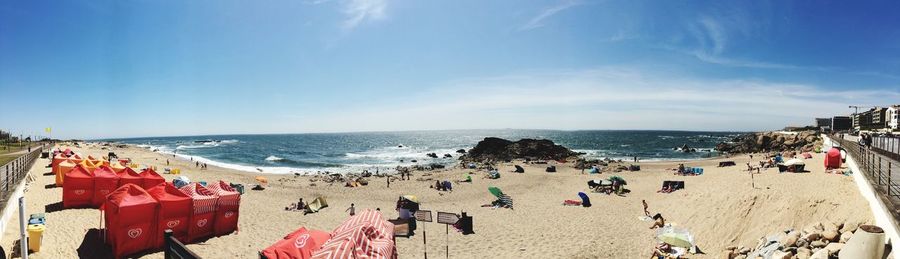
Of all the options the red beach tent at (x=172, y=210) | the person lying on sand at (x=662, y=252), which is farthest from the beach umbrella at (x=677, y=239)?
the red beach tent at (x=172, y=210)

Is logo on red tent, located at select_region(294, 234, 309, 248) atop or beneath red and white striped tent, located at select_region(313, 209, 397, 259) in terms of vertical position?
beneath

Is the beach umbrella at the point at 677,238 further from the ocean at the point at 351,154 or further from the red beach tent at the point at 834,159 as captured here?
the ocean at the point at 351,154

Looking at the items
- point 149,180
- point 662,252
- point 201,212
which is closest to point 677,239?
point 662,252

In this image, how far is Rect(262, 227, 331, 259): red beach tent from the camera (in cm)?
903

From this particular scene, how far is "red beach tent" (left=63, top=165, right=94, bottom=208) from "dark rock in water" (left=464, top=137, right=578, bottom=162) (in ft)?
144

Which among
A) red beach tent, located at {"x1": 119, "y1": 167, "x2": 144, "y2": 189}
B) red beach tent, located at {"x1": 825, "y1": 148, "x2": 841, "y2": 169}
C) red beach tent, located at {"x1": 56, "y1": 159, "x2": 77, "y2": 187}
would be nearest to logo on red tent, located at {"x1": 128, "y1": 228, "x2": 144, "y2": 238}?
red beach tent, located at {"x1": 119, "y1": 167, "x2": 144, "y2": 189}

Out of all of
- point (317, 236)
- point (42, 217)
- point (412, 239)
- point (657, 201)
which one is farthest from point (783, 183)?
point (42, 217)

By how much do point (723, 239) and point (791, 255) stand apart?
17.9 ft

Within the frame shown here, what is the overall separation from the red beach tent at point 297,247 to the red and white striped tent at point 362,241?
90cm

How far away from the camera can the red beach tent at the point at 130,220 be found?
11.8 metres

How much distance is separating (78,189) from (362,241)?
55.3ft

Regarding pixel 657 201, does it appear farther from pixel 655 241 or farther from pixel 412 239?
pixel 412 239

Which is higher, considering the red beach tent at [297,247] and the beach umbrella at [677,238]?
the red beach tent at [297,247]

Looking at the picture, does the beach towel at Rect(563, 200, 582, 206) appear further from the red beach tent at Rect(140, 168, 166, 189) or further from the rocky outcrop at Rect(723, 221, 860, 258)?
the red beach tent at Rect(140, 168, 166, 189)
